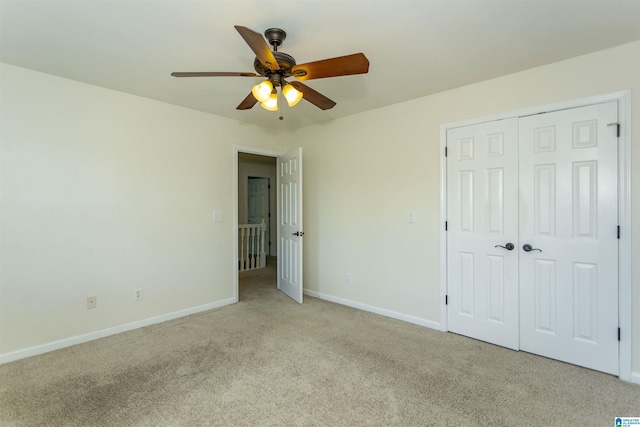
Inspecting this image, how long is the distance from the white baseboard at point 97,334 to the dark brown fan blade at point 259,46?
291 centimetres

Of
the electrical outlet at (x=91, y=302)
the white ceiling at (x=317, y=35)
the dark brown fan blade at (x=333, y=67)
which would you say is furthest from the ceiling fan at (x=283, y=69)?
the electrical outlet at (x=91, y=302)

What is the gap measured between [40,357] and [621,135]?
4879mm

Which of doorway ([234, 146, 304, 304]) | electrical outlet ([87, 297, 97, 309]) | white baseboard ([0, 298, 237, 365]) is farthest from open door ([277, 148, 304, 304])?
electrical outlet ([87, 297, 97, 309])

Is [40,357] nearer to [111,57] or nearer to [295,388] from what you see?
[295,388]

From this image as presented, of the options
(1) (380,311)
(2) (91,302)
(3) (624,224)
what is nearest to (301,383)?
(1) (380,311)

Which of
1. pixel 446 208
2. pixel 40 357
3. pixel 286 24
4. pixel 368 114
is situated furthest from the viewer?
pixel 368 114

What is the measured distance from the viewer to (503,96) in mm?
2670

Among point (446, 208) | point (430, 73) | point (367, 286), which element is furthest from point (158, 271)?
point (430, 73)

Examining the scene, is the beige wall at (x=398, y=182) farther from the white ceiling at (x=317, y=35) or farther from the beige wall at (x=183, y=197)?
the white ceiling at (x=317, y=35)

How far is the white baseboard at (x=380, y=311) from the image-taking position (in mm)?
3136

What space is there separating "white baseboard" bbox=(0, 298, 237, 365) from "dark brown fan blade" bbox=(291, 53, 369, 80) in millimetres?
2953

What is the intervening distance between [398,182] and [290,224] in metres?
1.57

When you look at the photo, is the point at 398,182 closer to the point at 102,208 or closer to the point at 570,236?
the point at 570,236

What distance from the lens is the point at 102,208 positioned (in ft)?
9.62
